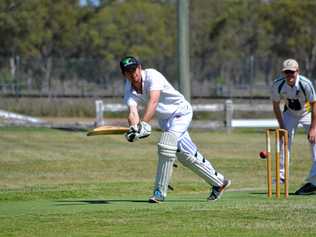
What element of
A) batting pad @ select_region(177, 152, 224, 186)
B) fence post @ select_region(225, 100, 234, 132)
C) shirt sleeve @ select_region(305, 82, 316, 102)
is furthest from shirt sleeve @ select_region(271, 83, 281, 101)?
fence post @ select_region(225, 100, 234, 132)

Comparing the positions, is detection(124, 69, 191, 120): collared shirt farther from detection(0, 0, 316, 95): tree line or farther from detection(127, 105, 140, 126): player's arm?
detection(0, 0, 316, 95): tree line

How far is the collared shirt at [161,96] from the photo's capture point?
1260 centimetres

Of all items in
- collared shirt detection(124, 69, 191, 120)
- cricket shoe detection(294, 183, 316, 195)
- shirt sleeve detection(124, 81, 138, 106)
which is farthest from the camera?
cricket shoe detection(294, 183, 316, 195)

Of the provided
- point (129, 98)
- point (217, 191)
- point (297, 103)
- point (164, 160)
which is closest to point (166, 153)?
point (164, 160)

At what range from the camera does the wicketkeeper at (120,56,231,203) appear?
12492 millimetres

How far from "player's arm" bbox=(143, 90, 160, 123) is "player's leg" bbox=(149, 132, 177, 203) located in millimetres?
397

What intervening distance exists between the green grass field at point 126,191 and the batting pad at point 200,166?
0.31m

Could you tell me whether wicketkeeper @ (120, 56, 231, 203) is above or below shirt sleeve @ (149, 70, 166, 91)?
below

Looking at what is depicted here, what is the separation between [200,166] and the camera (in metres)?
13.1

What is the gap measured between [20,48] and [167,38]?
37.2 ft

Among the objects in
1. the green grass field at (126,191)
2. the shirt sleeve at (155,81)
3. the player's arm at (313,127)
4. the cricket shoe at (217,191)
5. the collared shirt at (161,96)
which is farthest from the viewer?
the player's arm at (313,127)

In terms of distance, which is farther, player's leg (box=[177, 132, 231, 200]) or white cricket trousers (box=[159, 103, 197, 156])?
player's leg (box=[177, 132, 231, 200])

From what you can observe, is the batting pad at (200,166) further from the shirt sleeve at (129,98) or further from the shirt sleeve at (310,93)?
the shirt sleeve at (310,93)

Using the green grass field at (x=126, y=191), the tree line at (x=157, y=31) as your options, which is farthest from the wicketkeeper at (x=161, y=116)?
the tree line at (x=157, y=31)
